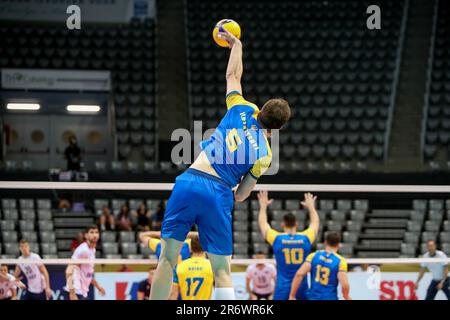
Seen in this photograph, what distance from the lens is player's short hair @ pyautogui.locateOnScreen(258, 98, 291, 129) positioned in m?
4.64

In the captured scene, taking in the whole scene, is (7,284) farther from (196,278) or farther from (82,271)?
(196,278)

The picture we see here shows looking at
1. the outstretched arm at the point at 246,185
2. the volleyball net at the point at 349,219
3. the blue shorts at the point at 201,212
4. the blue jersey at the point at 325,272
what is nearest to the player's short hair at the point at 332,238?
the blue jersey at the point at 325,272

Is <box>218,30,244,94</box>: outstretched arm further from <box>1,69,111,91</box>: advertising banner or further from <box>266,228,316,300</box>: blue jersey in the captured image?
<box>1,69,111,91</box>: advertising banner

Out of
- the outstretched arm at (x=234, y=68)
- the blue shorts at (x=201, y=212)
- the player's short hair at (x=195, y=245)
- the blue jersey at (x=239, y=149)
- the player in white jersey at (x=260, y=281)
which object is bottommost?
the player in white jersey at (x=260, y=281)

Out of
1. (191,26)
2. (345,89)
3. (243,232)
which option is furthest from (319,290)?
(191,26)

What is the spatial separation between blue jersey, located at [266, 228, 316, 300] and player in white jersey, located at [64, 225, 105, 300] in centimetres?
200

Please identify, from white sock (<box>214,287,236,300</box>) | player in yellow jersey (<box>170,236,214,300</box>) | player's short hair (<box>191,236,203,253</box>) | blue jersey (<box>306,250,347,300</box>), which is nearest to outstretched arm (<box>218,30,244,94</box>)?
white sock (<box>214,287,236,300</box>)

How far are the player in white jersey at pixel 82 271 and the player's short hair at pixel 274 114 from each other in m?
4.32

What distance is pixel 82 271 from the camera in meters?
8.91

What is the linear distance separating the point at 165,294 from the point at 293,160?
14209mm

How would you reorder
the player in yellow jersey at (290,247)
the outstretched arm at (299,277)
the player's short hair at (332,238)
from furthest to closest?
1. the player in yellow jersey at (290,247)
2. the outstretched arm at (299,277)
3. the player's short hair at (332,238)

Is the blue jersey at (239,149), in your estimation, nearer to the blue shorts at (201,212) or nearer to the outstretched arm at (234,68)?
the blue shorts at (201,212)

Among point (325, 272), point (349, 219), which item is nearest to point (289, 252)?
point (325, 272)

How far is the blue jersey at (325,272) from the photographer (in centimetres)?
796
